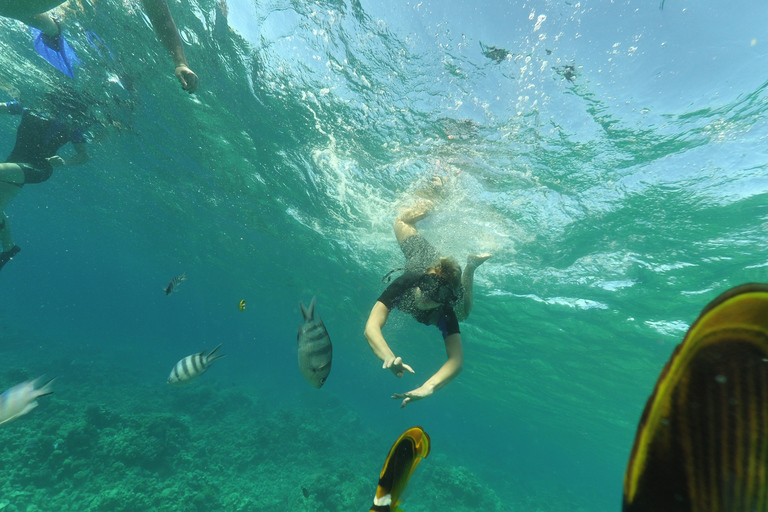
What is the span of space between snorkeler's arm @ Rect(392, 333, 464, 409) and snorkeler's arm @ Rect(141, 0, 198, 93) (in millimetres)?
4005

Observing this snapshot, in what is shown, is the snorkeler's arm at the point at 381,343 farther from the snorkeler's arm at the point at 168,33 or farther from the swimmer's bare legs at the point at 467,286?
the snorkeler's arm at the point at 168,33

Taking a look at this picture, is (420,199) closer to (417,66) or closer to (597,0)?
(417,66)

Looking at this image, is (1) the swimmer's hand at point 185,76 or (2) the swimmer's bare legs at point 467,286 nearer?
(1) the swimmer's hand at point 185,76

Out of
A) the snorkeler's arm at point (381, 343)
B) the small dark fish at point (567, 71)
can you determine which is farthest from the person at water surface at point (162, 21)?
the small dark fish at point (567, 71)

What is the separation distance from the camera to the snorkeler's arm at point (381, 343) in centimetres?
364

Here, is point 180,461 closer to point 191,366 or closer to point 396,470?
point 191,366

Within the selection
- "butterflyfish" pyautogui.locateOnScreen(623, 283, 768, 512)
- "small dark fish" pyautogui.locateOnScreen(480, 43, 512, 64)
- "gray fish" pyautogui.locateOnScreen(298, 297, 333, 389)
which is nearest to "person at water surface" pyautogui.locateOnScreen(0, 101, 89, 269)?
"gray fish" pyautogui.locateOnScreen(298, 297, 333, 389)

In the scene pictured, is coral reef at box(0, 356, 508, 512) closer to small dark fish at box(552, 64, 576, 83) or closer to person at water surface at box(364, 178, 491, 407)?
person at water surface at box(364, 178, 491, 407)

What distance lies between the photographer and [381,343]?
13.9 feet

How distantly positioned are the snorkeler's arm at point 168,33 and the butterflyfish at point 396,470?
378 cm

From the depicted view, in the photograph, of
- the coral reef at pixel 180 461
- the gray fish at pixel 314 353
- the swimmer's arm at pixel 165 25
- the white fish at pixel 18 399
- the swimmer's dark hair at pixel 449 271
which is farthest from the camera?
the coral reef at pixel 180 461

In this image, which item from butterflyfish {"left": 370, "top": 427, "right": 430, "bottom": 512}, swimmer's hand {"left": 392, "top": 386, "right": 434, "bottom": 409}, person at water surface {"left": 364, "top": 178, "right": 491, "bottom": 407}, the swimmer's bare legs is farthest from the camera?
the swimmer's bare legs

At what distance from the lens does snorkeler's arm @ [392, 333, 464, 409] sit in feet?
11.8

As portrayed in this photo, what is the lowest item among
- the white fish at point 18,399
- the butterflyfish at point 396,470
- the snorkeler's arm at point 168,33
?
the white fish at point 18,399
